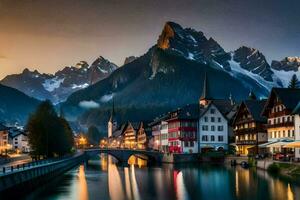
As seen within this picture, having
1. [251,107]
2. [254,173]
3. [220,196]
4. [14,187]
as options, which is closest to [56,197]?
[14,187]

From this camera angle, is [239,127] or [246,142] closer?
[246,142]

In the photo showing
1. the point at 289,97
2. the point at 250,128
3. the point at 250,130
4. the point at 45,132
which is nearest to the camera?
the point at 289,97

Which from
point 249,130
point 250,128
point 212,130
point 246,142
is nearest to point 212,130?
point 212,130

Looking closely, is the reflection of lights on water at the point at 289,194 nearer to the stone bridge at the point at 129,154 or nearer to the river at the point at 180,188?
the river at the point at 180,188

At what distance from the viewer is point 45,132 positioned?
364ft

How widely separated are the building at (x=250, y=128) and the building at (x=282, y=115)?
7821mm

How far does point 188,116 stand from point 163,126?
24.4 m

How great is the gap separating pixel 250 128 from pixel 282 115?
21.5 m

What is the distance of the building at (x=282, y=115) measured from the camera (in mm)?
105250

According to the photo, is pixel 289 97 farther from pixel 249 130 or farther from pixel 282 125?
pixel 249 130

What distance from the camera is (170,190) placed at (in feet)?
235

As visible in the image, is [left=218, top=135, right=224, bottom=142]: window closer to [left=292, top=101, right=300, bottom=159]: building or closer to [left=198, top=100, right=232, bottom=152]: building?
[left=198, top=100, right=232, bottom=152]: building

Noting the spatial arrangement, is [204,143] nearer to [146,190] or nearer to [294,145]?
[294,145]

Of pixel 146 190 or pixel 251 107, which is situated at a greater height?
pixel 251 107
